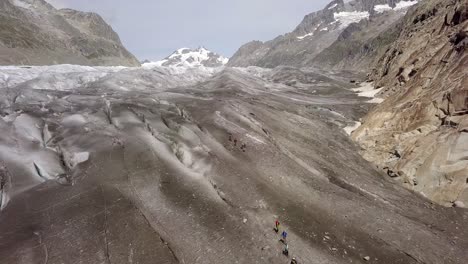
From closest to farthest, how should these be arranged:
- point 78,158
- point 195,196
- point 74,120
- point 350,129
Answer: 1. point 195,196
2. point 78,158
3. point 74,120
4. point 350,129

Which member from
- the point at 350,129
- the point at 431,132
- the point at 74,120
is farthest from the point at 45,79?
the point at 431,132

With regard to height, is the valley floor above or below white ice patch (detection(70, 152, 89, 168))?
below

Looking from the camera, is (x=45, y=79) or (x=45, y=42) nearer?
(x=45, y=79)

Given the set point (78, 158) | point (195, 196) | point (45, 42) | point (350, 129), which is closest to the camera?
point (195, 196)

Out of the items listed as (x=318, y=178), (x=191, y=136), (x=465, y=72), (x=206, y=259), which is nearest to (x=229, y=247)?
(x=206, y=259)

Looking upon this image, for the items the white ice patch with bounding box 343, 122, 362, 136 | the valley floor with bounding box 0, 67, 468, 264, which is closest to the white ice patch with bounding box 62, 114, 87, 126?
the valley floor with bounding box 0, 67, 468, 264

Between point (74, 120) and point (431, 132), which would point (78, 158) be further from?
point (431, 132)

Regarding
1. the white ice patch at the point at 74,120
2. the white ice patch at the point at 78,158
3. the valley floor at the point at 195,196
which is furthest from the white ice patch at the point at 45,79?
the white ice patch at the point at 78,158

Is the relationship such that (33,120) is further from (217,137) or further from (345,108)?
(345,108)

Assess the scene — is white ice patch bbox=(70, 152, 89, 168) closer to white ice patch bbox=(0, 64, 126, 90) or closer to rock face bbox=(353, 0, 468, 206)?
rock face bbox=(353, 0, 468, 206)
